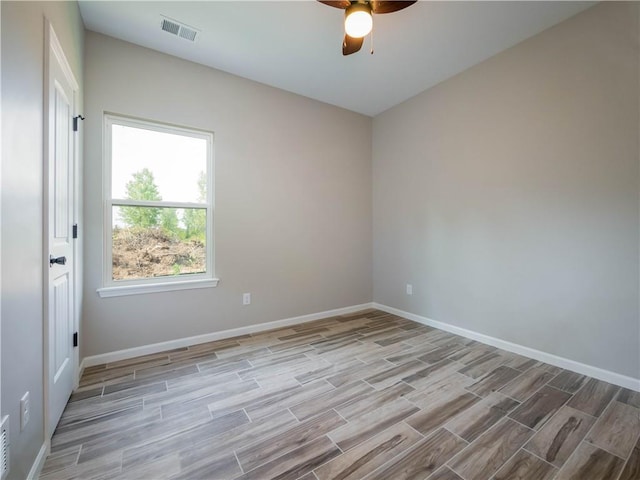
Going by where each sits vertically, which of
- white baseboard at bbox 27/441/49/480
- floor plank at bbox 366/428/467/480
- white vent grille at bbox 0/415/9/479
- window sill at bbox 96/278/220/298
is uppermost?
window sill at bbox 96/278/220/298

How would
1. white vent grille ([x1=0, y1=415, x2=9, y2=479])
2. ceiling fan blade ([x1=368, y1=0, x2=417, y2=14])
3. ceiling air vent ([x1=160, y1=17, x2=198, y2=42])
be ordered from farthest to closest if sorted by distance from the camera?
1. ceiling air vent ([x1=160, y1=17, x2=198, y2=42])
2. ceiling fan blade ([x1=368, y1=0, x2=417, y2=14])
3. white vent grille ([x1=0, y1=415, x2=9, y2=479])

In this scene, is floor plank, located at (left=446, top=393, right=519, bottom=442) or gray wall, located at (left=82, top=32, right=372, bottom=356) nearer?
floor plank, located at (left=446, top=393, right=519, bottom=442)

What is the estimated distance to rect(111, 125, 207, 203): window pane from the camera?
2646 millimetres

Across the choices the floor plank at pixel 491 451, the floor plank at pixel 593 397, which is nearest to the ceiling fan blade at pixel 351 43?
the floor plank at pixel 491 451

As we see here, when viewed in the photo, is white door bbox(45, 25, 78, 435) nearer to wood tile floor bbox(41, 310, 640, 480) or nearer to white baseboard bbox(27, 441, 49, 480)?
white baseboard bbox(27, 441, 49, 480)

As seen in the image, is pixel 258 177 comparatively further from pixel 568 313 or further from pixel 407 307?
pixel 568 313

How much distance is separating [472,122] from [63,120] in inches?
142

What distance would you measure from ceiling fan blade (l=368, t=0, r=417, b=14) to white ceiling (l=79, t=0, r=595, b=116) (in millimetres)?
497

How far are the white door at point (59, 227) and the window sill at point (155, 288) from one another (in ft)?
1.63

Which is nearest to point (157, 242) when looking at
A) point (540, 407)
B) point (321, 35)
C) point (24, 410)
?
point (24, 410)

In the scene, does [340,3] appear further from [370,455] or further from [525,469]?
[525,469]

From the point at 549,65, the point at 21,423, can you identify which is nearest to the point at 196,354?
the point at 21,423

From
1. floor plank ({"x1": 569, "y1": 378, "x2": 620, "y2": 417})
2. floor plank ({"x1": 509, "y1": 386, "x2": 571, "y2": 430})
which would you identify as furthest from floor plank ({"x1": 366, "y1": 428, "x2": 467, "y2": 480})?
floor plank ({"x1": 569, "y1": 378, "x2": 620, "y2": 417})

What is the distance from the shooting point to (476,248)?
307cm
